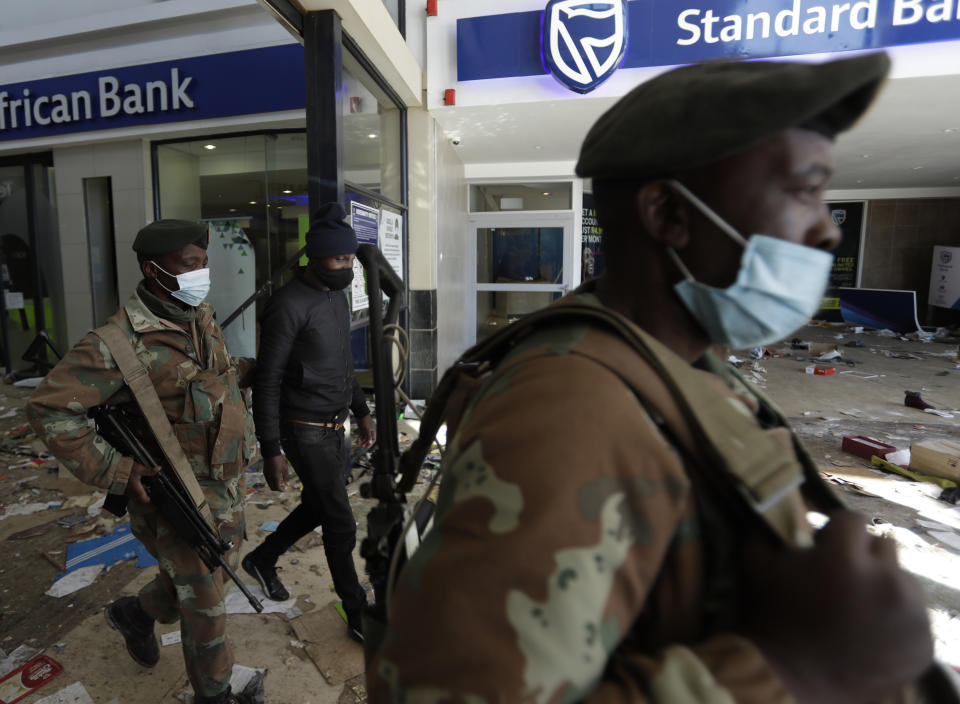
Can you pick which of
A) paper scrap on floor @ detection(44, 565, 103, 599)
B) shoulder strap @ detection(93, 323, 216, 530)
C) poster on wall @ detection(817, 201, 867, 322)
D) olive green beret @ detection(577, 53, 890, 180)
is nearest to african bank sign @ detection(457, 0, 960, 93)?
shoulder strap @ detection(93, 323, 216, 530)

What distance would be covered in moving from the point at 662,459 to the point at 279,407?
2.21 meters

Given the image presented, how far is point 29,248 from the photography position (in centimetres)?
738

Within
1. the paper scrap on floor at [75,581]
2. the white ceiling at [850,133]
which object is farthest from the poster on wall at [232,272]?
the paper scrap on floor at [75,581]

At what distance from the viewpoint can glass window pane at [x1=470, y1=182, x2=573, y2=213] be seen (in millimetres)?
8148

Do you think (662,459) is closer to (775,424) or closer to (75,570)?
(775,424)

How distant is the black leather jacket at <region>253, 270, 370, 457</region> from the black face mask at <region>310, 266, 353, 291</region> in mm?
49

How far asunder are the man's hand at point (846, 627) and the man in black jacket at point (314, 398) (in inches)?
83.4

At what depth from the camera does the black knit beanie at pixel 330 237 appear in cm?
244

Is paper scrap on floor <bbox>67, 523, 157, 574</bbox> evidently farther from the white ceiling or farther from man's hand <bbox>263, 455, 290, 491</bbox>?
the white ceiling

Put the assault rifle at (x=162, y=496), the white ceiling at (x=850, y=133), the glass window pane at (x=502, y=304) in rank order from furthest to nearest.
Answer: the glass window pane at (x=502, y=304), the white ceiling at (x=850, y=133), the assault rifle at (x=162, y=496)

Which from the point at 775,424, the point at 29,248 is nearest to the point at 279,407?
the point at 775,424

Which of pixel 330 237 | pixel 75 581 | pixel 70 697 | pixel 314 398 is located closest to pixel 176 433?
pixel 314 398

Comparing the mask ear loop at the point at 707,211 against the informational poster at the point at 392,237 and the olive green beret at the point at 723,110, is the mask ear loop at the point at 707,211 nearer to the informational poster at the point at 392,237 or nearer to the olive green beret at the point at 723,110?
the olive green beret at the point at 723,110

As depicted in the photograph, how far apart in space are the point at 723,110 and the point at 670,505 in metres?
0.44
